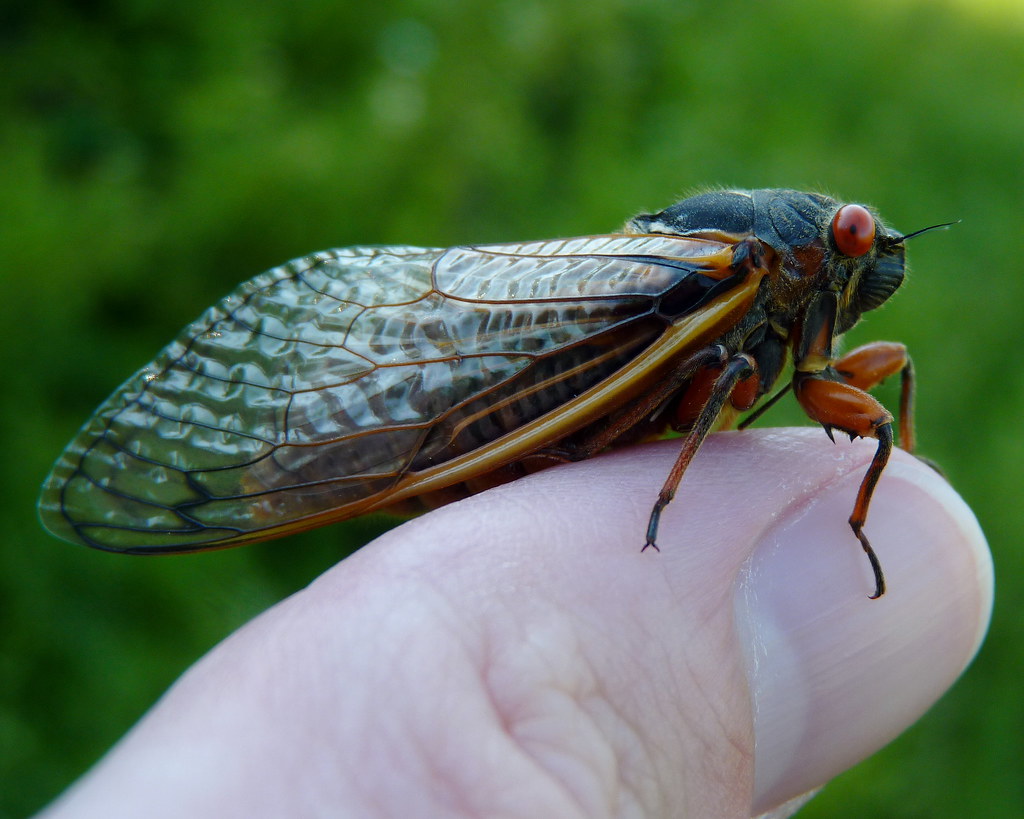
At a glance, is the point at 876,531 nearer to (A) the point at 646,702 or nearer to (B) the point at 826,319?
(B) the point at 826,319

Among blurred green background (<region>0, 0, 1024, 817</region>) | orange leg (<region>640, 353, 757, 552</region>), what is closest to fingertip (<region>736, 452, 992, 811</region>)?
orange leg (<region>640, 353, 757, 552</region>)

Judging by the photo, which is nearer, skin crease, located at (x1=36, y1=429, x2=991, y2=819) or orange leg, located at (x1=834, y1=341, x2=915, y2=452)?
skin crease, located at (x1=36, y1=429, x2=991, y2=819)

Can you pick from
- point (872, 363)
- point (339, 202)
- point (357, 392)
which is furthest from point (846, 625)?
point (339, 202)

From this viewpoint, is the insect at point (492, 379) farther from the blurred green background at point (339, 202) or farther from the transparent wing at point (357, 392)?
the blurred green background at point (339, 202)

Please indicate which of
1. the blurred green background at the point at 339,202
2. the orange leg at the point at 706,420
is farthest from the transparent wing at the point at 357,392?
the blurred green background at the point at 339,202

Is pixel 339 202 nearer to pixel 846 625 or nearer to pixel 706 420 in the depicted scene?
pixel 706 420

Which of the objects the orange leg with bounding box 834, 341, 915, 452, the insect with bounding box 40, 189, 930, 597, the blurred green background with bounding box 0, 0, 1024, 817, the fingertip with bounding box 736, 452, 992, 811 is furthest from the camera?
the blurred green background with bounding box 0, 0, 1024, 817

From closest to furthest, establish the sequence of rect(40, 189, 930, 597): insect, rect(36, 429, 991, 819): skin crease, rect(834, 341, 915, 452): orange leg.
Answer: rect(36, 429, 991, 819): skin crease, rect(40, 189, 930, 597): insect, rect(834, 341, 915, 452): orange leg

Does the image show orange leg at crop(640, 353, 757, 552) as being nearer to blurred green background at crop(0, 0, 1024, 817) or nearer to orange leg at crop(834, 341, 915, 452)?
orange leg at crop(834, 341, 915, 452)
